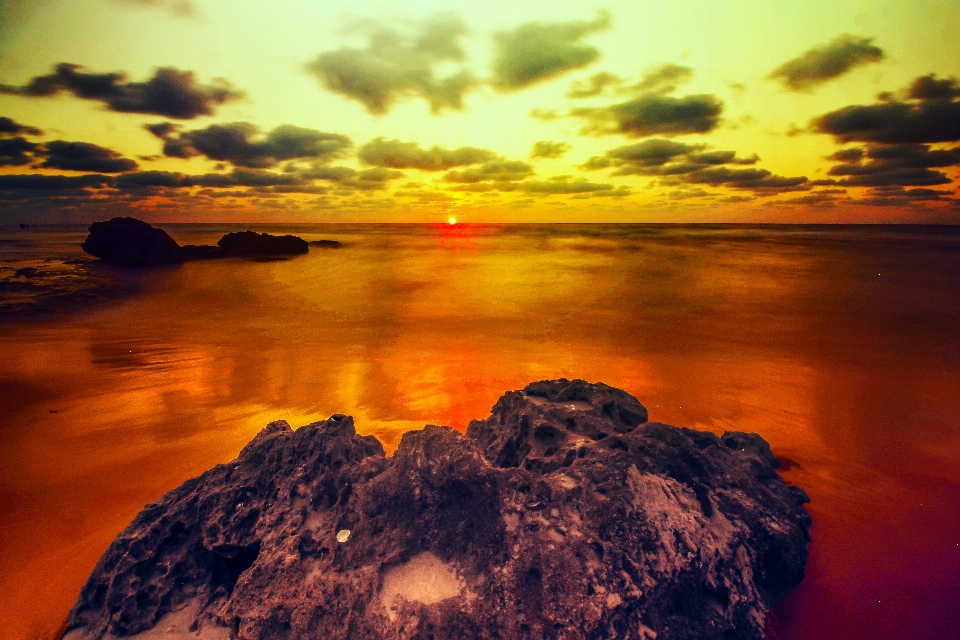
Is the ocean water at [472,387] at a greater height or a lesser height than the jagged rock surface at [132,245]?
lesser

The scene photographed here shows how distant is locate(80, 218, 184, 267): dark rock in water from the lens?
21594mm

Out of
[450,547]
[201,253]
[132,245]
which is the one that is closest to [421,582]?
[450,547]

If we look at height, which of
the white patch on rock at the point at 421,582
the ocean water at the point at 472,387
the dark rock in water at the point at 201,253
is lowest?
the ocean water at the point at 472,387

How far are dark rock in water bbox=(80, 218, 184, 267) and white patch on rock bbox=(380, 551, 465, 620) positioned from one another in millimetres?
26454

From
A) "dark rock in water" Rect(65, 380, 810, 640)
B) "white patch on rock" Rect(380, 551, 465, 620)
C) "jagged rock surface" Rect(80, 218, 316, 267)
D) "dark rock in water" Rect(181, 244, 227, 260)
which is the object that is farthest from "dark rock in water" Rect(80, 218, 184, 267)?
"white patch on rock" Rect(380, 551, 465, 620)

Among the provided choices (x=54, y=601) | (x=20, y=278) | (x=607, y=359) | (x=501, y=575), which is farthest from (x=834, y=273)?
(x=20, y=278)

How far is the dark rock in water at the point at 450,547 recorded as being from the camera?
2119mm

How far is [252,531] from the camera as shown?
255 centimetres

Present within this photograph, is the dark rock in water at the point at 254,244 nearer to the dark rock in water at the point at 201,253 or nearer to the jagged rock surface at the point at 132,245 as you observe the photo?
the dark rock in water at the point at 201,253

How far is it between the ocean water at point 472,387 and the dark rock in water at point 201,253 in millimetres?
7577

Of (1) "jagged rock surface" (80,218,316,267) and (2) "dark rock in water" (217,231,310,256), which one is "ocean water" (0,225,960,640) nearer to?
(1) "jagged rock surface" (80,218,316,267)

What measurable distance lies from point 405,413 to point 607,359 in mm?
4800

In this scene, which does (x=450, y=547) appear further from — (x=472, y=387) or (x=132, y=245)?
(x=132, y=245)

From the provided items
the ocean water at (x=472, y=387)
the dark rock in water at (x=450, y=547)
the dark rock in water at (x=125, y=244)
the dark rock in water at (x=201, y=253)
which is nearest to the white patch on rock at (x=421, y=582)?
the dark rock in water at (x=450, y=547)
